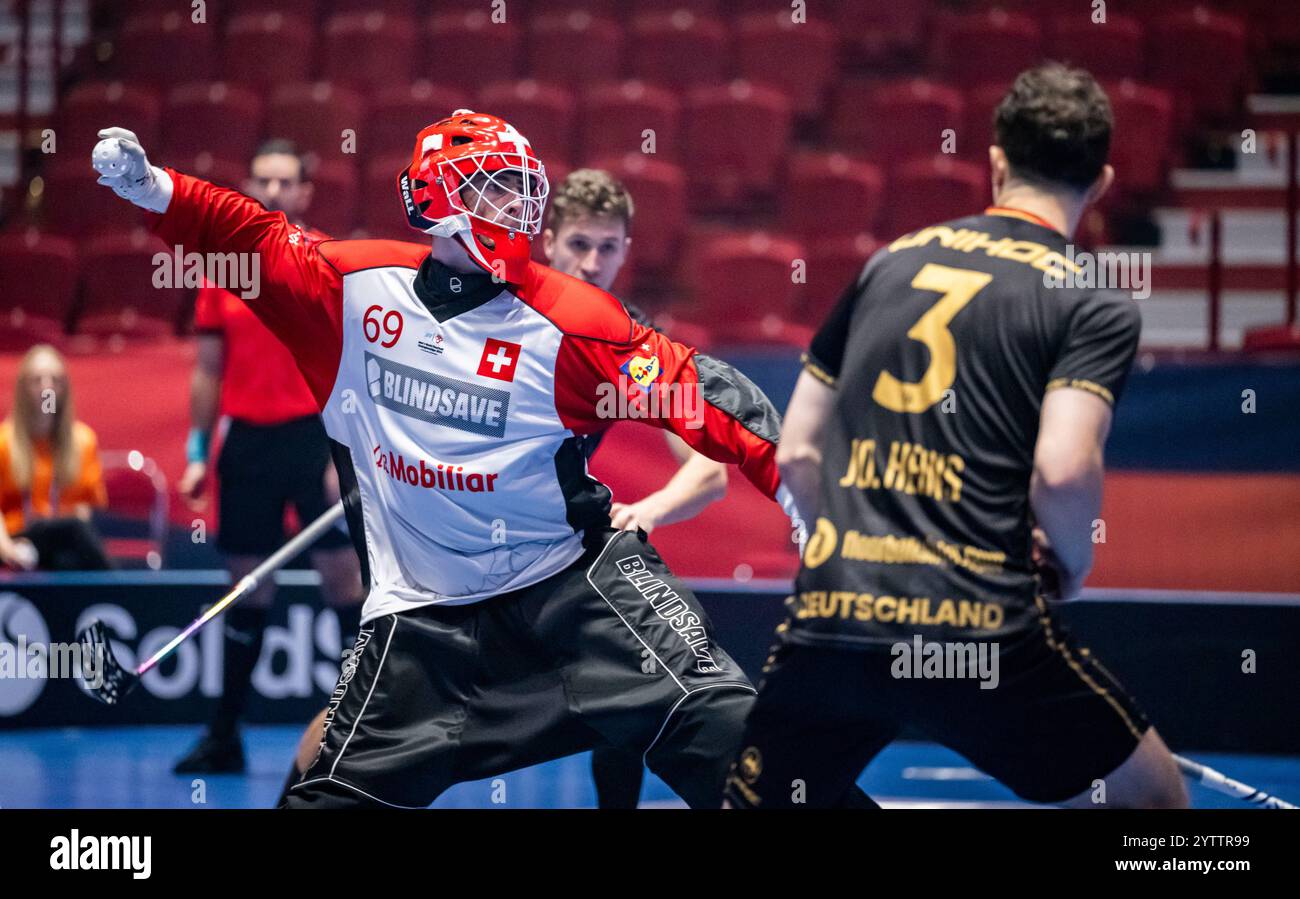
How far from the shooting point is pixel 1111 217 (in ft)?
32.1

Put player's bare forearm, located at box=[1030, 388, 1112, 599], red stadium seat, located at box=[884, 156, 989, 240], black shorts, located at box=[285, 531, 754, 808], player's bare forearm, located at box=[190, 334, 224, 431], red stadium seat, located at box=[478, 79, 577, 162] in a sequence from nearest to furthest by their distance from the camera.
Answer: player's bare forearm, located at box=[1030, 388, 1112, 599]
black shorts, located at box=[285, 531, 754, 808]
player's bare forearm, located at box=[190, 334, 224, 431]
red stadium seat, located at box=[884, 156, 989, 240]
red stadium seat, located at box=[478, 79, 577, 162]

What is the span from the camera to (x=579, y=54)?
33.9 feet

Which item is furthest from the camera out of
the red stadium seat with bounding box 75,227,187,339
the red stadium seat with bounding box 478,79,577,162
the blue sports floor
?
the red stadium seat with bounding box 478,79,577,162

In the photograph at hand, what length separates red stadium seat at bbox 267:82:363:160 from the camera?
982cm

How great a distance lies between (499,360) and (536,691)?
678 mm

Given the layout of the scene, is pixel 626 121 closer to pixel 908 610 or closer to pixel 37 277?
pixel 37 277

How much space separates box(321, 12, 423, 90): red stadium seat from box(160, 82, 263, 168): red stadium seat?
0.83 meters

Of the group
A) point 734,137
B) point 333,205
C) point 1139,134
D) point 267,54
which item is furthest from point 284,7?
point 1139,134

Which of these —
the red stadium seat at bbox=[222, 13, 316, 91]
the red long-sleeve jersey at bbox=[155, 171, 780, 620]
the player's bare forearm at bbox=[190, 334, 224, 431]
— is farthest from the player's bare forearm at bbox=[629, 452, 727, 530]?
the red stadium seat at bbox=[222, 13, 316, 91]

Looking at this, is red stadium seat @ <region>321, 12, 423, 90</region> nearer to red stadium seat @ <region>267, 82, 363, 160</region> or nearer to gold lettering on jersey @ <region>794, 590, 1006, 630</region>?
red stadium seat @ <region>267, 82, 363, 160</region>

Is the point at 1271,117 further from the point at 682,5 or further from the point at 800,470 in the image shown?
the point at 800,470

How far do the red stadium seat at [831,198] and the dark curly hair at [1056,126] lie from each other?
652 cm

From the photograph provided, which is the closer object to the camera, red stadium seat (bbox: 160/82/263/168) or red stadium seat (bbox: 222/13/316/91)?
red stadium seat (bbox: 160/82/263/168)

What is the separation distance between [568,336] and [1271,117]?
8.09 m
